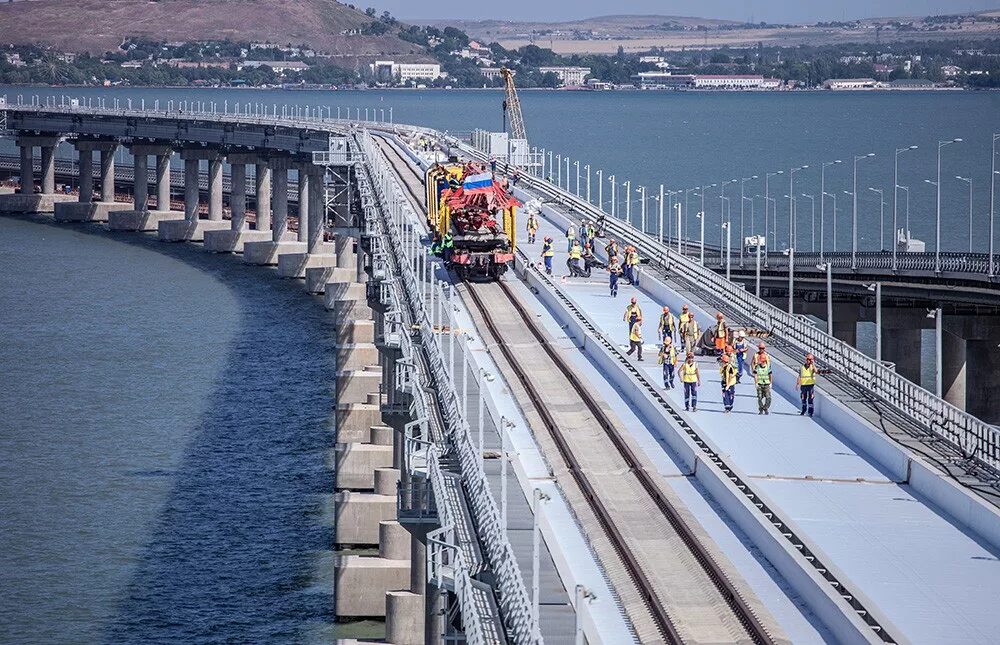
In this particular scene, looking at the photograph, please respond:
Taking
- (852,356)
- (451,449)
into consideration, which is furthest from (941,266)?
(451,449)

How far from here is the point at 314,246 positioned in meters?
124

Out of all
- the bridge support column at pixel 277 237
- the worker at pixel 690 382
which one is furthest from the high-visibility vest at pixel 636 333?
the bridge support column at pixel 277 237

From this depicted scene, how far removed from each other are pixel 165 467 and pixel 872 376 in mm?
28461

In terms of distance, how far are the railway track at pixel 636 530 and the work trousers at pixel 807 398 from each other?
4.52 metres

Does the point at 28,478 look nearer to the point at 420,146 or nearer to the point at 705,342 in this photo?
the point at 705,342

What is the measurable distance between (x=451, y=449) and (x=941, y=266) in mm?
55844

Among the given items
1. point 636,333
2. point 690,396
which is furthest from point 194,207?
point 690,396

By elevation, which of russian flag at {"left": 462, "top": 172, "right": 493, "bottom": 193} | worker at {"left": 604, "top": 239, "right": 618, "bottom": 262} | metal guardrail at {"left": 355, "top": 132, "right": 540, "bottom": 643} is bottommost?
metal guardrail at {"left": 355, "top": 132, "right": 540, "bottom": 643}

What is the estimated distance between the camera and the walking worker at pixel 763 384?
1750 inches

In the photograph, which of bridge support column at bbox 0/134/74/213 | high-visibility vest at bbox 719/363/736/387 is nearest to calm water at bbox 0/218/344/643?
high-visibility vest at bbox 719/363/736/387

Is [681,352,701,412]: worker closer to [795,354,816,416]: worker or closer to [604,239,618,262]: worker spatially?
[795,354,816,416]: worker

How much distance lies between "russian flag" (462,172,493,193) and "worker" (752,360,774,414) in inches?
1080

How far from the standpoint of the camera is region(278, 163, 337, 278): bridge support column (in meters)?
122

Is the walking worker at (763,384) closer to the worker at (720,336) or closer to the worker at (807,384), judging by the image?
the worker at (807,384)
